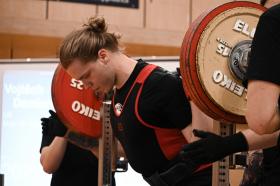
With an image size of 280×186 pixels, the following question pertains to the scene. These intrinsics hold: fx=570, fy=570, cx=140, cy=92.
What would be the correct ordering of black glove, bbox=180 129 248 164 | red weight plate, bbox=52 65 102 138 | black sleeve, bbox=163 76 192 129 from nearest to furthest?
black glove, bbox=180 129 248 164 < black sleeve, bbox=163 76 192 129 < red weight plate, bbox=52 65 102 138

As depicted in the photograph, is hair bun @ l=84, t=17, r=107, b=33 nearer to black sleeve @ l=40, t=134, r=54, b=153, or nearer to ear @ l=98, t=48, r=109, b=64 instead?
ear @ l=98, t=48, r=109, b=64

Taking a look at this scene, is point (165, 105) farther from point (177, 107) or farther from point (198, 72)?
point (198, 72)

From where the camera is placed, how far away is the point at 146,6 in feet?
20.4

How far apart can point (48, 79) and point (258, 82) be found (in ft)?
10.4

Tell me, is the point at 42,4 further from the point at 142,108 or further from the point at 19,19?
the point at 142,108

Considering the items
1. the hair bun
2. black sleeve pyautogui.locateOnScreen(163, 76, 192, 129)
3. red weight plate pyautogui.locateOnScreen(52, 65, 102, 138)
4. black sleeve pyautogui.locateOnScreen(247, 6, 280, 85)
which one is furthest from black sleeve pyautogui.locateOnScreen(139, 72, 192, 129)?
red weight plate pyautogui.locateOnScreen(52, 65, 102, 138)

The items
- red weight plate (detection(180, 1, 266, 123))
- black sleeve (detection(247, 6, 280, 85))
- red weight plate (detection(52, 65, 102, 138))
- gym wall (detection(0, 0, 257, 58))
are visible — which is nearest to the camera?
black sleeve (detection(247, 6, 280, 85))

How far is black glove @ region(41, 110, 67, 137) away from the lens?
2.91 m

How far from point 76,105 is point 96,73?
0.59 meters

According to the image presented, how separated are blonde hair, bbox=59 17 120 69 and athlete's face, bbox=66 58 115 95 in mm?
22

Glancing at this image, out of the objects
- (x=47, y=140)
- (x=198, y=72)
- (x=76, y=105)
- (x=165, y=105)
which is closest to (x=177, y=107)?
(x=165, y=105)

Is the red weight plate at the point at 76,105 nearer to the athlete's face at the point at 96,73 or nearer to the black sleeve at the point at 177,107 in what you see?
the athlete's face at the point at 96,73

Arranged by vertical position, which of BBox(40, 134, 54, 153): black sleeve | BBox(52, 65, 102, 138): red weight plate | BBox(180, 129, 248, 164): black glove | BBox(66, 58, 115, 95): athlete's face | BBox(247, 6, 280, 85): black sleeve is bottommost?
BBox(40, 134, 54, 153): black sleeve

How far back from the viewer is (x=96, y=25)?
2.48 metres
